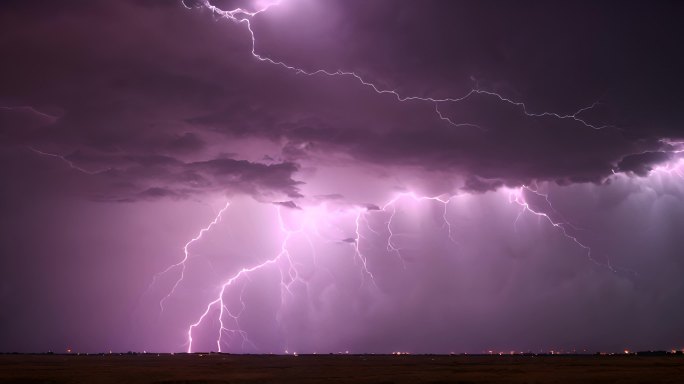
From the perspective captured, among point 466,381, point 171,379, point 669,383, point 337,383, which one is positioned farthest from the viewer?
point 171,379

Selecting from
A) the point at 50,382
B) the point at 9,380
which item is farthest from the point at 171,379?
the point at 9,380

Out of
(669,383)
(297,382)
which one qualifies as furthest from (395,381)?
(669,383)

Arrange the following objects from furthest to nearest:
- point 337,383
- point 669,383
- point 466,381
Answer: point 466,381
point 337,383
point 669,383

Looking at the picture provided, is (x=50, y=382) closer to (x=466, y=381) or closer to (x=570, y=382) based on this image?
(x=466, y=381)

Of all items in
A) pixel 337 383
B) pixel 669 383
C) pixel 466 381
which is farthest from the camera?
pixel 466 381

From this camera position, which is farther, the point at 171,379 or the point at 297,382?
the point at 171,379

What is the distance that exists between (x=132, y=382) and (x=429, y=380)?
15.3 meters

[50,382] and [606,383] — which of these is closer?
[606,383]

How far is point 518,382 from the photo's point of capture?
30.0m

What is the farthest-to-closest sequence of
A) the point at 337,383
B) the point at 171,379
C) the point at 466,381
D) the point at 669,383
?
the point at 171,379 < the point at 466,381 < the point at 337,383 < the point at 669,383

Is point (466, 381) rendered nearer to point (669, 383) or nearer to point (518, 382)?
point (518, 382)

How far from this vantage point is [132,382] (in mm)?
30984

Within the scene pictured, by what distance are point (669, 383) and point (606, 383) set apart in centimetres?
268

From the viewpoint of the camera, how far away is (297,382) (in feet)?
99.5
